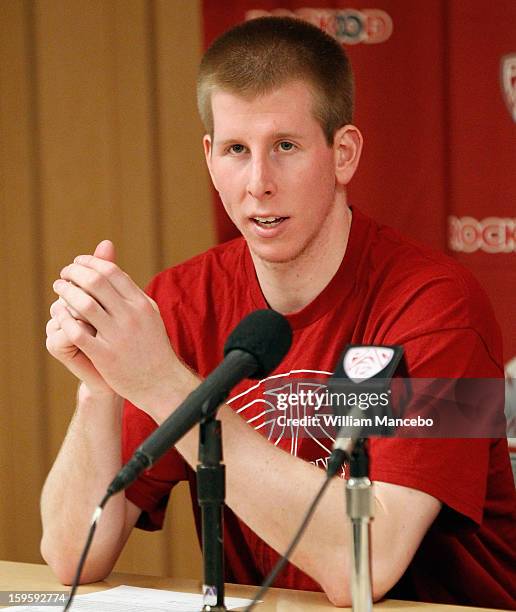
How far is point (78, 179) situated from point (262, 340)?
180 cm

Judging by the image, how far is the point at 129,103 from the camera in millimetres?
2539

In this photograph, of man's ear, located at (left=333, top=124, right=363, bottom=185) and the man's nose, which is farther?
man's ear, located at (left=333, top=124, right=363, bottom=185)

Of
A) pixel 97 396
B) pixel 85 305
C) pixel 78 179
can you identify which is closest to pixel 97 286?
pixel 85 305

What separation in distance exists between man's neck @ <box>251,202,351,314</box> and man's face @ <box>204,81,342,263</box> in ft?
0.19

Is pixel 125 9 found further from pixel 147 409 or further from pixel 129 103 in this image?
pixel 147 409

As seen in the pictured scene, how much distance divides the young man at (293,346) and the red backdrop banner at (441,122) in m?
0.53

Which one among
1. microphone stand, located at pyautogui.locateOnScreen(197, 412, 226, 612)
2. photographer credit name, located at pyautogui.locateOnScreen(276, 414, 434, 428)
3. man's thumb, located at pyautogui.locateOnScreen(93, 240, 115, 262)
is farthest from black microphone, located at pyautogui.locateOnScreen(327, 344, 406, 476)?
man's thumb, located at pyautogui.locateOnScreen(93, 240, 115, 262)

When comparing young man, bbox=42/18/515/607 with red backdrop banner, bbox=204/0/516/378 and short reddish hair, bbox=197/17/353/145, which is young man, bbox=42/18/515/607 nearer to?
short reddish hair, bbox=197/17/353/145

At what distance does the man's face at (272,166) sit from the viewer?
4.91 feet

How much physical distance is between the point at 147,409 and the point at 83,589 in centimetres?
32

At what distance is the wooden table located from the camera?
132 cm

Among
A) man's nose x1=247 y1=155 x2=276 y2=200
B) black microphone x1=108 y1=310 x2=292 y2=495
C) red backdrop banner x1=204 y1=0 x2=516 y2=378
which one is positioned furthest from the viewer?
red backdrop banner x1=204 y1=0 x2=516 y2=378

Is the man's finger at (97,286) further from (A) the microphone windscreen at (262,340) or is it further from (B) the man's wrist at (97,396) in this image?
(A) the microphone windscreen at (262,340)

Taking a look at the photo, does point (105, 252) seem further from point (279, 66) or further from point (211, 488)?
point (211, 488)
